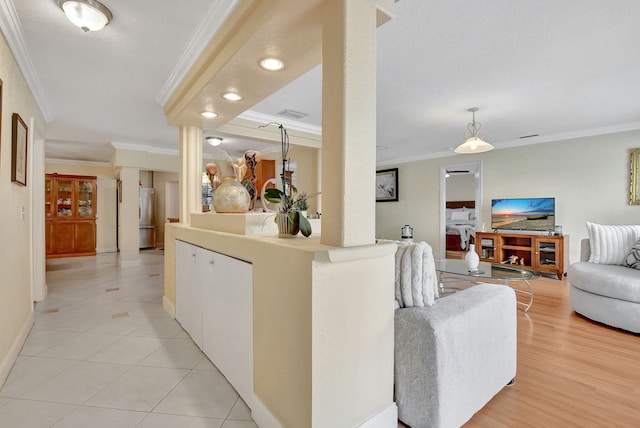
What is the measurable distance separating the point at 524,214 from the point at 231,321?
5573 mm

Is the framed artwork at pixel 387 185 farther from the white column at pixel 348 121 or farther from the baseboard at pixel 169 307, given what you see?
the white column at pixel 348 121

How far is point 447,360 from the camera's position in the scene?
1.47 meters

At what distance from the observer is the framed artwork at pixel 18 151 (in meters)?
2.27

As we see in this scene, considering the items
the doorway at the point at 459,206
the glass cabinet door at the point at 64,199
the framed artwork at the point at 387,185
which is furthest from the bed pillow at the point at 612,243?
the glass cabinet door at the point at 64,199

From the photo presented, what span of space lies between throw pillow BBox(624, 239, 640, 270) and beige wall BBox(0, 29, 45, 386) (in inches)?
210

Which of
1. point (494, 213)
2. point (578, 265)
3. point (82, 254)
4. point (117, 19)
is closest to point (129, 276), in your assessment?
point (82, 254)

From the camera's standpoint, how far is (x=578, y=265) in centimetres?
340

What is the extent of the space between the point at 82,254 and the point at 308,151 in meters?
6.13

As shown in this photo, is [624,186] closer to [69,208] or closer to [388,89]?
[388,89]

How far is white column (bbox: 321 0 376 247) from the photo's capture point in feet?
4.20

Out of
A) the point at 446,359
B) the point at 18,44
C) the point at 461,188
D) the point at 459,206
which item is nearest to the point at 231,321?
the point at 446,359

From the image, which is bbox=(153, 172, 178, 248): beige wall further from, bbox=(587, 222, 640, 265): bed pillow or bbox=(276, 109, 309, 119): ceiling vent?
bbox=(587, 222, 640, 265): bed pillow

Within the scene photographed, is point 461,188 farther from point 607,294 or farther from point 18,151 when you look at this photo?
point 18,151

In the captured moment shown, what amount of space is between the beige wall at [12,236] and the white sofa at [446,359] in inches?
94.9
